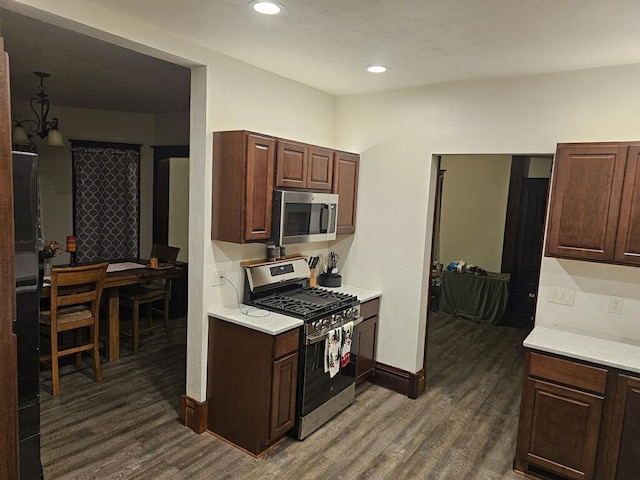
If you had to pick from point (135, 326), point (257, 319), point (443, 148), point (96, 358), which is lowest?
point (96, 358)

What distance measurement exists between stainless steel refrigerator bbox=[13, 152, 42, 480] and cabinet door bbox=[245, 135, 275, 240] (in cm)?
121

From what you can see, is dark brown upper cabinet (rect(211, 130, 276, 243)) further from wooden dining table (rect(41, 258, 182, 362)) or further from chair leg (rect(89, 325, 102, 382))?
chair leg (rect(89, 325, 102, 382))

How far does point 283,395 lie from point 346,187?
1.87 m

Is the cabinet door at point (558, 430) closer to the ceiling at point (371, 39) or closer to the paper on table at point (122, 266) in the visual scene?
the ceiling at point (371, 39)

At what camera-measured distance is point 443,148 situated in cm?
355

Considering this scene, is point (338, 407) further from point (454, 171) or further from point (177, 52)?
point (454, 171)

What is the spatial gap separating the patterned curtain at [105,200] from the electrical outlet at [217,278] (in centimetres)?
368

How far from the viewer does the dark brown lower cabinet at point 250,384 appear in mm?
2805

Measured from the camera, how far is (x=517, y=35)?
2.37 meters

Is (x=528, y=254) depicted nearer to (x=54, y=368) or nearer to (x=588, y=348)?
(x=588, y=348)

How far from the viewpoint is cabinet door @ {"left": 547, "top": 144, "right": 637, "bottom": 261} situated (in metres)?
2.63

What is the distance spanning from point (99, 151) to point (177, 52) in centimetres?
385

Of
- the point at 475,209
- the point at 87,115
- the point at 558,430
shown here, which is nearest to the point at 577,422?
the point at 558,430

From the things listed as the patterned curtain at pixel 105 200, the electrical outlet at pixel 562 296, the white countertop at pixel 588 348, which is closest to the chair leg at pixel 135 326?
the patterned curtain at pixel 105 200
